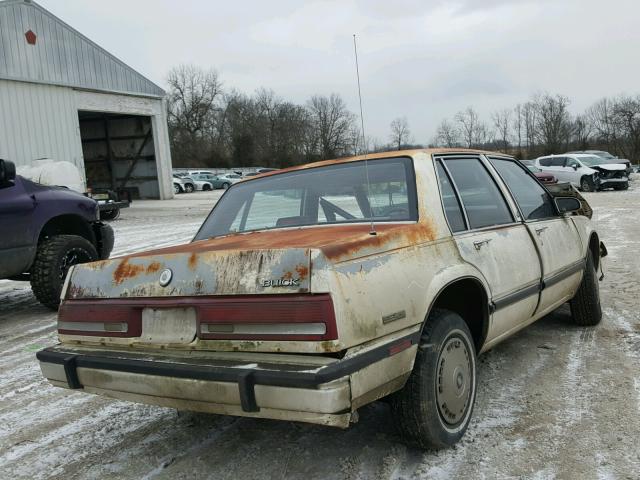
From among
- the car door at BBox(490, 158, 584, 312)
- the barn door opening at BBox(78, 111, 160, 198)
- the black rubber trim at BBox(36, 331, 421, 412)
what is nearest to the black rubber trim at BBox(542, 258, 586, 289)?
the car door at BBox(490, 158, 584, 312)

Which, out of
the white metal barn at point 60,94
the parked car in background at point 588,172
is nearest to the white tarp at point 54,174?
the white metal barn at point 60,94

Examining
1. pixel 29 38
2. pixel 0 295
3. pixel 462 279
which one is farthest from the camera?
pixel 29 38

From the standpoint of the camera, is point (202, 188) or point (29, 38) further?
point (202, 188)

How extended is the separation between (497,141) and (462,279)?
81.6 m

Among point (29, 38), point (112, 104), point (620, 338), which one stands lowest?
point (620, 338)

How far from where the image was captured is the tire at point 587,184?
24578 mm

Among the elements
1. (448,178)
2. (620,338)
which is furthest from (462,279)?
(620,338)

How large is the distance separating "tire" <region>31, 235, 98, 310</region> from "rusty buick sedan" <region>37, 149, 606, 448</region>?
10.6 ft

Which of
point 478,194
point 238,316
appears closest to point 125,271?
point 238,316

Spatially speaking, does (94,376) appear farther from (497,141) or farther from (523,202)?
(497,141)

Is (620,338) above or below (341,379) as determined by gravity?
below

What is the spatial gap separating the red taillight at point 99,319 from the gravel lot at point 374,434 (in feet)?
2.25

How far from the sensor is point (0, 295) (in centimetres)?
773

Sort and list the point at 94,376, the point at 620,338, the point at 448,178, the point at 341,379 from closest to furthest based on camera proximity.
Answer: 1. the point at 341,379
2. the point at 94,376
3. the point at 448,178
4. the point at 620,338
